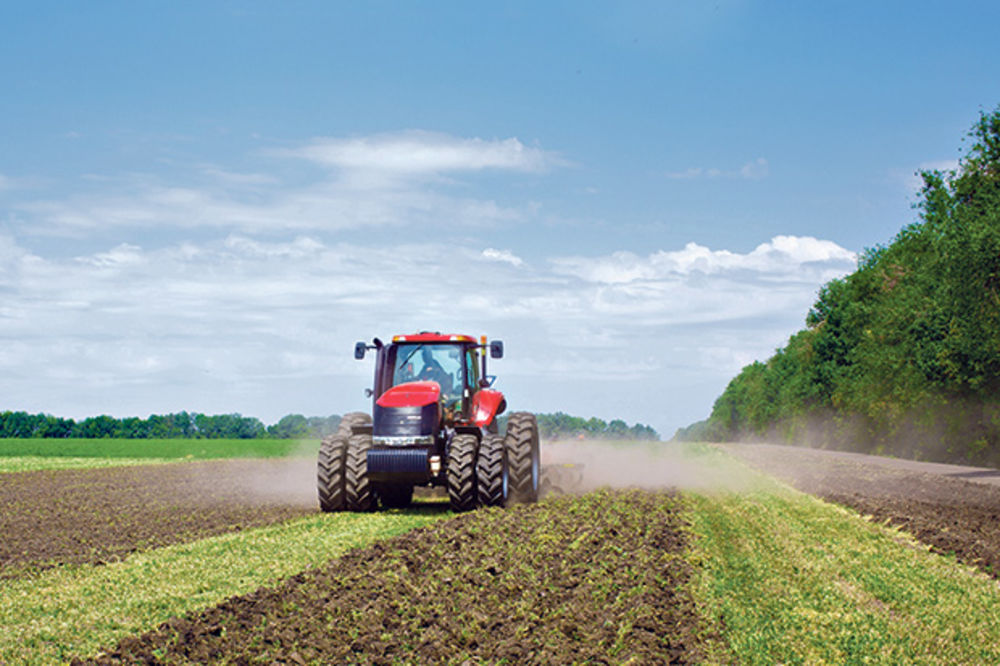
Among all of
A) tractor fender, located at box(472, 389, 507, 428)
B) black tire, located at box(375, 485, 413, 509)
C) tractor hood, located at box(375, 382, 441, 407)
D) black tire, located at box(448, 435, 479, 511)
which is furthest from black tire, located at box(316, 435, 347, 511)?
tractor fender, located at box(472, 389, 507, 428)

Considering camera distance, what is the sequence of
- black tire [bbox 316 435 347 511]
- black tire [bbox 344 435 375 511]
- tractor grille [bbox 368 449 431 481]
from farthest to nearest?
black tire [bbox 316 435 347 511] < black tire [bbox 344 435 375 511] < tractor grille [bbox 368 449 431 481]

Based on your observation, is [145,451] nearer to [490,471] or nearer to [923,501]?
[490,471]

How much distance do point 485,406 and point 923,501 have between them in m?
11.5

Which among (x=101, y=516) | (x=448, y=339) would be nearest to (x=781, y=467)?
(x=448, y=339)

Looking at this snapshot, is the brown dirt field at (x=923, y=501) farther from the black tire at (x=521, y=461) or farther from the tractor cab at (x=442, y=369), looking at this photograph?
the tractor cab at (x=442, y=369)

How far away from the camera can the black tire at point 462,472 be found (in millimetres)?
16066

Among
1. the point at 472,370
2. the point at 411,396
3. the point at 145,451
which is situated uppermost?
the point at 472,370

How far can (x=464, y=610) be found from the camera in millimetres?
8984

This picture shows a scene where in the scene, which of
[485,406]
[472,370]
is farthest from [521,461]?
[472,370]

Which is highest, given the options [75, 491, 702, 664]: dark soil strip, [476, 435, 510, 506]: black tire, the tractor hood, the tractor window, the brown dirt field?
the tractor window

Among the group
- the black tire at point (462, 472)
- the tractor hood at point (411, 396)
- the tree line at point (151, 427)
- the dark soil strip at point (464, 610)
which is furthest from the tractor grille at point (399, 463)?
the tree line at point (151, 427)

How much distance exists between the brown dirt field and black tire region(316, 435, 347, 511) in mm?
9644

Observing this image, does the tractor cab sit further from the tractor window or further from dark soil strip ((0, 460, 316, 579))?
dark soil strip ((0, 460, 316, 579))

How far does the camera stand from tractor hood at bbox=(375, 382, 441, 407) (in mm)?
16453
